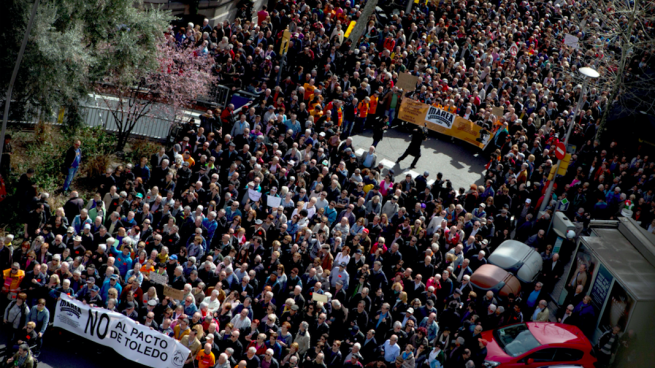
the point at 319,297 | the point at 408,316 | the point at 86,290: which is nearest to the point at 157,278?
the point at 86,290

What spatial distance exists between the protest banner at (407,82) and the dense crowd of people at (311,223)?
0.37 m

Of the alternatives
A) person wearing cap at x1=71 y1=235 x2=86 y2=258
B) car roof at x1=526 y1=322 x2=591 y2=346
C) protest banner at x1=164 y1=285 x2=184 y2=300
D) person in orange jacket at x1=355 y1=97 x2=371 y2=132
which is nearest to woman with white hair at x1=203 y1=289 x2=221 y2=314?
protest banner at x1=164 y1=285 x2=184 y2=300

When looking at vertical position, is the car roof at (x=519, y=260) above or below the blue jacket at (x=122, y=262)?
above

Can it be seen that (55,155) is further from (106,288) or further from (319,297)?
(319,297)

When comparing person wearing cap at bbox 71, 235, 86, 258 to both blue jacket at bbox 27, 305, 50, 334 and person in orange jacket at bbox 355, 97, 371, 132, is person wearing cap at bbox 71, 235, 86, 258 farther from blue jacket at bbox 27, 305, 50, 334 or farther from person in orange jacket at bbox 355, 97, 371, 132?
person in orange jacket at bbox 355, 97, 371, 132

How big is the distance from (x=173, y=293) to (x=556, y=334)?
763cm

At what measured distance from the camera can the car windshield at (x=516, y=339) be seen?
13.2m

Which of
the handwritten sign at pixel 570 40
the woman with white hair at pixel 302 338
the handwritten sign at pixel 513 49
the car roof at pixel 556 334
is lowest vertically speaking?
the woman with white hair at pixel 302 338

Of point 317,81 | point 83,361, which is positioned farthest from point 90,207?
point 317,81

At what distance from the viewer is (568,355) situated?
43.5 ft

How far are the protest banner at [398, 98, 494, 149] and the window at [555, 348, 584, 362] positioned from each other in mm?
10545

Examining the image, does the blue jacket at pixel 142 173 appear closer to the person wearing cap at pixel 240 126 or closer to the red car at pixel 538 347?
the person wearing cap at pixel 240 126

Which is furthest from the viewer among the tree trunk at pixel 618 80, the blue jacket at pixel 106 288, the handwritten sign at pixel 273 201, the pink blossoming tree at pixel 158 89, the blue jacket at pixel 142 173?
the tree trunk at pixel 618 80

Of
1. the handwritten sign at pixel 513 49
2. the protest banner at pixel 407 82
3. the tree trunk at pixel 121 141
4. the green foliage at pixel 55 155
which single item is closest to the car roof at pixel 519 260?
the protest banner at pixel 407 82
